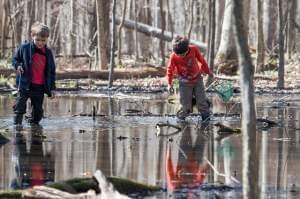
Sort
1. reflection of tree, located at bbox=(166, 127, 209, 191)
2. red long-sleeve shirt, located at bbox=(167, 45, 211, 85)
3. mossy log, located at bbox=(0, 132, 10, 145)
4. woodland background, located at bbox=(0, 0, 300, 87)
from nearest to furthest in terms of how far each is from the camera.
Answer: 1. reflection of tree, located at bbox=(166, 127, 209, 191)
2. mossy log, located at bbox=(0, 132, 10, 145)
3. red long-sleeve shirt, located at bbox=(167, 45, 211, 85)
4. woodland background, located at bbox=(0, 0, 300, 87)

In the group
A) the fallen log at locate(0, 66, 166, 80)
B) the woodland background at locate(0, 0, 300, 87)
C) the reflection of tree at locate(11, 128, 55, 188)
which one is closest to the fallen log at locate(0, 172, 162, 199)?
the reflection of tree at locate(11, 128, 55, 188)

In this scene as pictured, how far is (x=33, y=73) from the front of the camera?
1512cm

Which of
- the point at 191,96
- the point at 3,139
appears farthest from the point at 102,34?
the point at 3,139

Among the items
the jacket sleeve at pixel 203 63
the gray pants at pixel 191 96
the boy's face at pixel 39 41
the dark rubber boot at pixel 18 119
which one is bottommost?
the dark rubber boot at pixel 18 119

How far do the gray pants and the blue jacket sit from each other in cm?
270

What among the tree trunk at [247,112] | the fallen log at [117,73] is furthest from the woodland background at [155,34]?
the tree trunk at [247,112]

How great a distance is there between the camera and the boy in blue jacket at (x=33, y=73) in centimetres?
1480

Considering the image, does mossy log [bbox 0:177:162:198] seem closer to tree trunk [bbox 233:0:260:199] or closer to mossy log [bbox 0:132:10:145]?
tree trunk [bbox 233:0:260:199]

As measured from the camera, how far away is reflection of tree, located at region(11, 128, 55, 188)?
9.18m

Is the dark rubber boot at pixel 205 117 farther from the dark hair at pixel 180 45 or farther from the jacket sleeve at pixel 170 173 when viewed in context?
the jacket sleeve at pixel 170 173

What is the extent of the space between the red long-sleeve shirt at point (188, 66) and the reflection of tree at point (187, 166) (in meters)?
2.85

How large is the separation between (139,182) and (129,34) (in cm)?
5672

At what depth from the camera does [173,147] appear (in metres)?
12.5

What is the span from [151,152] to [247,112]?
Answer: 18.0ft
